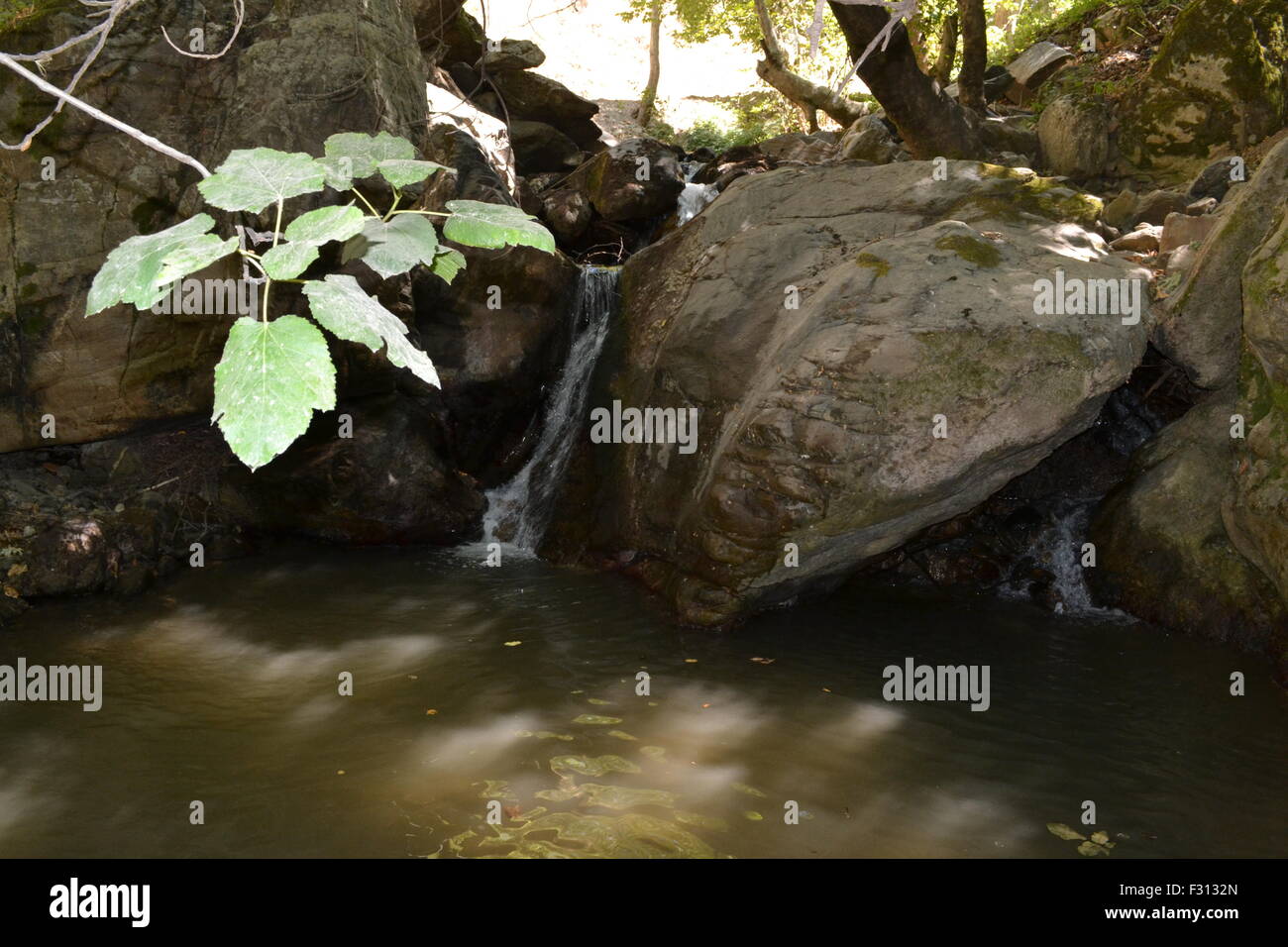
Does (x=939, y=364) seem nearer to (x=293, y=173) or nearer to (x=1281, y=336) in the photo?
(x=1281, y=336)

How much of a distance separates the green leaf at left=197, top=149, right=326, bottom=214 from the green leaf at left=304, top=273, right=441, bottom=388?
154 millimetres

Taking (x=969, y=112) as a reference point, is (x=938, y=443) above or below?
below

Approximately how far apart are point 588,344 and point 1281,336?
6526mm

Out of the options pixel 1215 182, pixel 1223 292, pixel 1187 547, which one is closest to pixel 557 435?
pixel 1187 547

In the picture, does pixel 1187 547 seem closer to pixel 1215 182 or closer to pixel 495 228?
pixel 1215 182

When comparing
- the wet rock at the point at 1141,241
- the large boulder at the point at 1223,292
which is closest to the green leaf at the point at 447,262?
the large boulder at the point at 1223,292

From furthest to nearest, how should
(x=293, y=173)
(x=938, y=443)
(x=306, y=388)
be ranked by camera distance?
(x=938, y=443), (x=293, y=173), (x=306, y=388)

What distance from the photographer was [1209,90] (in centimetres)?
1148

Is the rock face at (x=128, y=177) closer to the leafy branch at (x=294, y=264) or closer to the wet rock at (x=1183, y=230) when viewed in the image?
the wet rock at (x=1183, y=230)

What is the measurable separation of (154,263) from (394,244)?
1.11ft

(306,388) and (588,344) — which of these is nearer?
(306,388)

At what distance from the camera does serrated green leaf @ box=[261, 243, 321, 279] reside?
1191 mm

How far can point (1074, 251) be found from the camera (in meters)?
7.41

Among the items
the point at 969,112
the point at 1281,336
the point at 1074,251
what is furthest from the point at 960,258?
the point at 969,112
